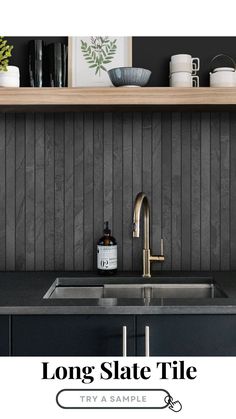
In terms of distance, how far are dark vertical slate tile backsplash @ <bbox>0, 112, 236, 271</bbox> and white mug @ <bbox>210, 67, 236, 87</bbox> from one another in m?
0.21

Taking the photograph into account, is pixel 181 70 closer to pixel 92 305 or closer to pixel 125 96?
pixel 125 96

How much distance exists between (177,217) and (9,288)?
85 cm

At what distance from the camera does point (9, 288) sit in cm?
189

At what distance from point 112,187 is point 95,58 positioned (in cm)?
60

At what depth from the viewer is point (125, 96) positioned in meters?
1.95

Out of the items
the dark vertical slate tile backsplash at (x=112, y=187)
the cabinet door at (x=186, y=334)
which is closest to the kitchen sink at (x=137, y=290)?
the dark vertical slate tile backsplash at (x=112, y=187)

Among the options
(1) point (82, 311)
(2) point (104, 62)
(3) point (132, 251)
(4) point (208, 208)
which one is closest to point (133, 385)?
(1) point (82, 311)

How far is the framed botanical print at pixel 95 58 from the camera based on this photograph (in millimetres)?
2223

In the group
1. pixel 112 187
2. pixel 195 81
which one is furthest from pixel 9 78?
pixel 195 81

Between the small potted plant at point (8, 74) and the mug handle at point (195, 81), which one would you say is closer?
the small potted plant at point (8, 74)

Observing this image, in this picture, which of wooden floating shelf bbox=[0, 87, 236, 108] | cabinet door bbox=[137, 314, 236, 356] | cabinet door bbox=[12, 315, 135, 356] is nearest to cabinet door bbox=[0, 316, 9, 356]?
cabinet door bbox=[12, 315, 135, 356]

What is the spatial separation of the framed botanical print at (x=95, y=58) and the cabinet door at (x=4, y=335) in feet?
3.71

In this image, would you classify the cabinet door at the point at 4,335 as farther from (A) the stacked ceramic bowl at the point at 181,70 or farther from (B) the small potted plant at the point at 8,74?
(A) the stacked ceramic bowl at the point at 181,70

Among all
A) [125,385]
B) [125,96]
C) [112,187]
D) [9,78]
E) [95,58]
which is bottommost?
[125,385]
